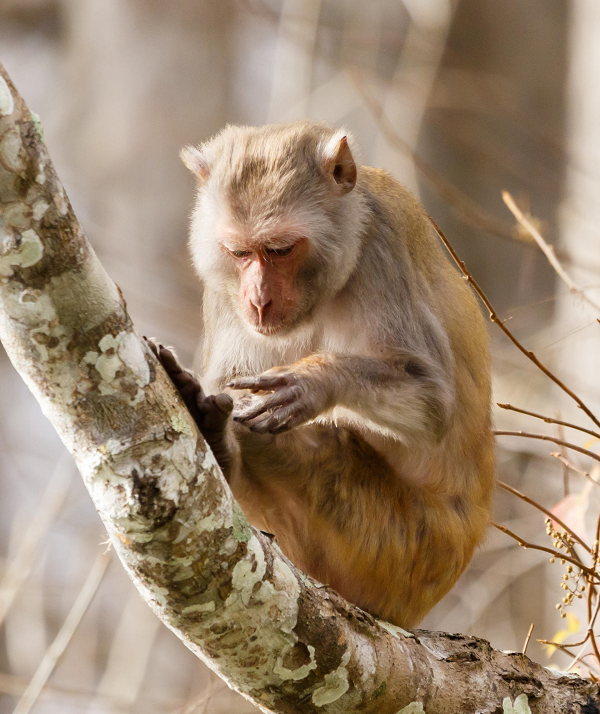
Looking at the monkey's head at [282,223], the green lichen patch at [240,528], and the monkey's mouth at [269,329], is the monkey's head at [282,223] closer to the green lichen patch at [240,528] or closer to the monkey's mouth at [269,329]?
the monkey's mouth at [269,329]

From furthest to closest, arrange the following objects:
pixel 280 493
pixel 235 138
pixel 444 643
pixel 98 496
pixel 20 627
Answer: pixel 20 627 < pixel 235 138 < pixel 280 493 < pixel 444 643 < pixel 98 496

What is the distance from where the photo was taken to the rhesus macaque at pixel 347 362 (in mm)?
2713

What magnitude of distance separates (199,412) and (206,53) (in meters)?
7.61

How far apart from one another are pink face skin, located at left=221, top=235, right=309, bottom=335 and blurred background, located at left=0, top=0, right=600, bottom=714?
4043 mm

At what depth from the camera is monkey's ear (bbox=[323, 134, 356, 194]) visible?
9.29ft

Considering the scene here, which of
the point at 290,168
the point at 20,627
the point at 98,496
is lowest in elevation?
the point at 20,627

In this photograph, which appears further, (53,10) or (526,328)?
(53,10)

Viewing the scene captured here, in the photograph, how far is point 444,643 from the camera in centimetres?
250

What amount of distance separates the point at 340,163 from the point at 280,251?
408 millimetres

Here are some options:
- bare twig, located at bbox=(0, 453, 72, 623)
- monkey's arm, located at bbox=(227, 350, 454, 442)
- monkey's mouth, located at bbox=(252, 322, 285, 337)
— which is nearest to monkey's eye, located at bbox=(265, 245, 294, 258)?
monkey's mouth, located at bbox=(252, 322, 285, 337)

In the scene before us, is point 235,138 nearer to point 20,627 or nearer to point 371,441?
point 371,441

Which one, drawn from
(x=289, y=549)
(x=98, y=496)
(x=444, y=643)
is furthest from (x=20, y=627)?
(x=98, y=496)

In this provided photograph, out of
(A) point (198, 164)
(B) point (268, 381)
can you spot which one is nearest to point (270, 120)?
(A) point (198, 164)

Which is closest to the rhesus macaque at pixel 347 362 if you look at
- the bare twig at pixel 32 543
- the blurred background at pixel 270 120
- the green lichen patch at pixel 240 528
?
the green lichen patch at pixel 240 528
